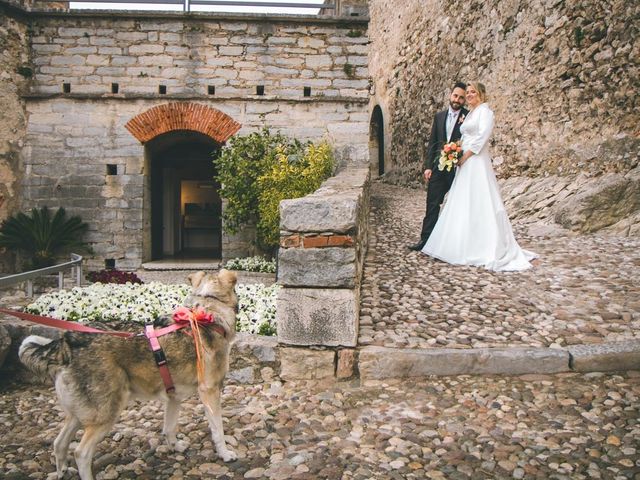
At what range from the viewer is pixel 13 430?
3021 mm

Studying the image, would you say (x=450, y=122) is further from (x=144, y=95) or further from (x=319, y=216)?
(x=144, y=95)

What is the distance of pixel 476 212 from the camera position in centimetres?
569

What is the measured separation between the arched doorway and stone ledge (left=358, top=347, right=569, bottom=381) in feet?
49.5

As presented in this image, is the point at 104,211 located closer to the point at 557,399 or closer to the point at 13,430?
the point at 13,430

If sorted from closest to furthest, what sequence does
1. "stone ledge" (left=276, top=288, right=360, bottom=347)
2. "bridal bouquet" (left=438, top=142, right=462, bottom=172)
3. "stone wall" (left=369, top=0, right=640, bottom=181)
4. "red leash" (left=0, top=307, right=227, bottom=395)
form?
"red leash" (left=0, top=307, right=227, bottom=395), "stone ledge" (left=276, top=288, right=360, bottom=347), "bridal bouquet" (left=438, top=142, right=462, bottom=172), "stone wall" (left=369, top=0, right=640, bottom=181)

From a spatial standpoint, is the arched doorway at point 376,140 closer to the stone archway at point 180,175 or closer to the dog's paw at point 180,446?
the stone archway at point 180,175

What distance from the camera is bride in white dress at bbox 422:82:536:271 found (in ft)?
18.1

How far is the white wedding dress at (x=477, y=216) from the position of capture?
5504 millimetres

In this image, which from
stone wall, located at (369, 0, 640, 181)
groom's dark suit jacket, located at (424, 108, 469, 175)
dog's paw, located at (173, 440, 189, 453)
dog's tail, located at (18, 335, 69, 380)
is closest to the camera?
dog's tail, located at (18, 335, 69, 380)

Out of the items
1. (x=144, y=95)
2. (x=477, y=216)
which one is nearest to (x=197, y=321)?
(x=477, y=216)

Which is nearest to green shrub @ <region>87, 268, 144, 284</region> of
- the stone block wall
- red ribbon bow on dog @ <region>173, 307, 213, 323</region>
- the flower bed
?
the flower bed

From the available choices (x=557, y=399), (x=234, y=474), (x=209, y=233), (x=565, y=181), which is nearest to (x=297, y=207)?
(x=234, y=474)

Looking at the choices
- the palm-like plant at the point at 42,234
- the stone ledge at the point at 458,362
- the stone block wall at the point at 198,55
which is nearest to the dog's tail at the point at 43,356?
the stone ledge at the point at 458,362

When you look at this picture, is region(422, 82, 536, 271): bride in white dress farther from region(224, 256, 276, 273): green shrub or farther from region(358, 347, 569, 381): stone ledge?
region(224, 256, 276, 273): green shrub
